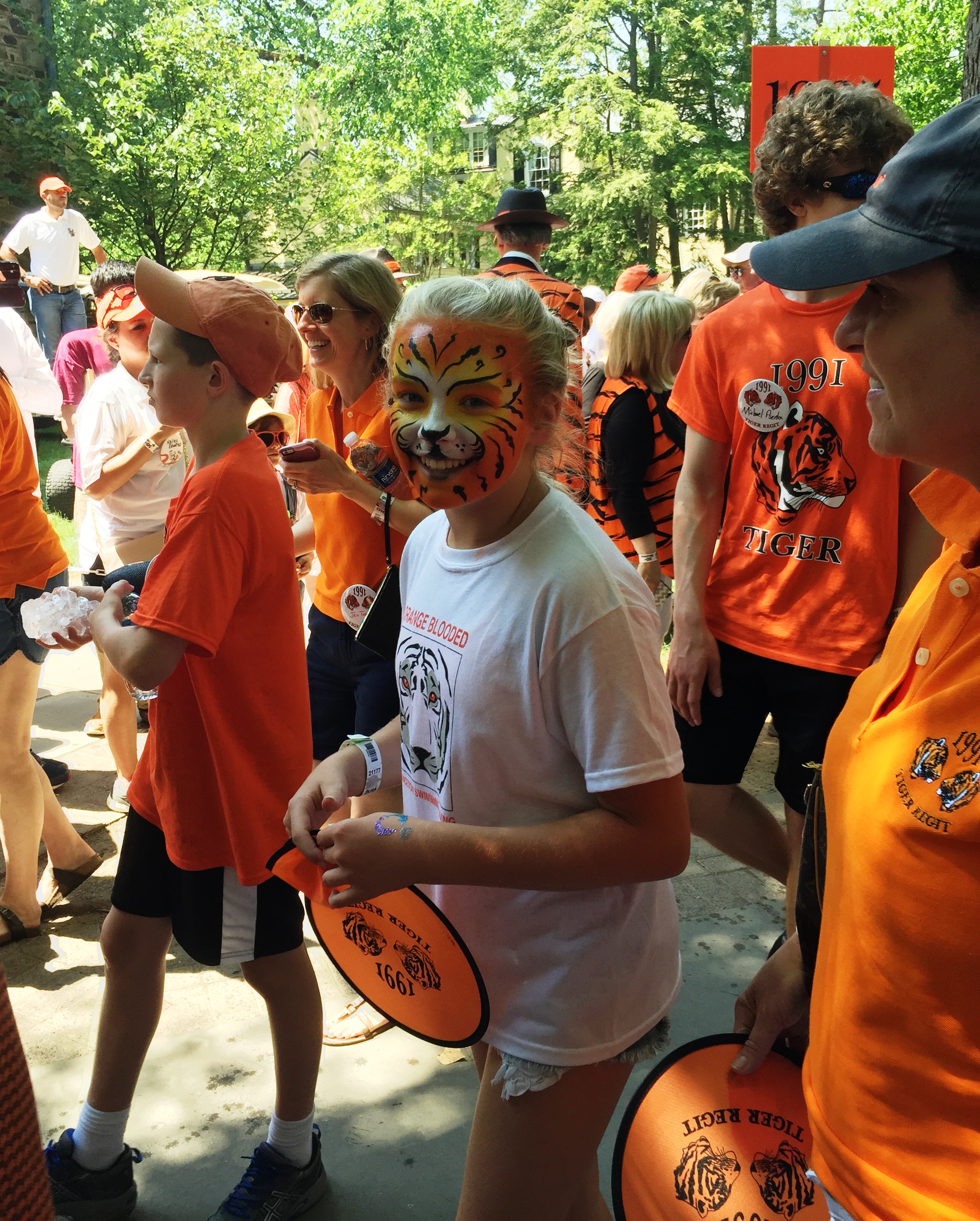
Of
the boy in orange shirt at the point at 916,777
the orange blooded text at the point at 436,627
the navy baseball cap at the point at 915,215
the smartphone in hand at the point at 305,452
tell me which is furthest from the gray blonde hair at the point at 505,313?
the smartphone in hand at the point at 305,452

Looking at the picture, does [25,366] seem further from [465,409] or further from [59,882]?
[465,409]

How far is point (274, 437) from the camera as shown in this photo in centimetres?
305

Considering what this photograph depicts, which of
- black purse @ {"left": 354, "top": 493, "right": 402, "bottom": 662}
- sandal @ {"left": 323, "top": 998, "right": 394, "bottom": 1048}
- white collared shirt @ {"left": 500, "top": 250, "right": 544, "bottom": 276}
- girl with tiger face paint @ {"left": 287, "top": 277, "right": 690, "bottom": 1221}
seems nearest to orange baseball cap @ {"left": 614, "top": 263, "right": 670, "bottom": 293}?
white collared shirt @ {"left": 500, "top": 250, "right": 544, "bottom": 276}

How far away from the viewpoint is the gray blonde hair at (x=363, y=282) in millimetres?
3068

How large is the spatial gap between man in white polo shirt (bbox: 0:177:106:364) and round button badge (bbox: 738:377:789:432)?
35.7ft

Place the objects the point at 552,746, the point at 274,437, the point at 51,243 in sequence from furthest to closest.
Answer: the point at 51,243 → the point at 274,437 → the point at 552,746

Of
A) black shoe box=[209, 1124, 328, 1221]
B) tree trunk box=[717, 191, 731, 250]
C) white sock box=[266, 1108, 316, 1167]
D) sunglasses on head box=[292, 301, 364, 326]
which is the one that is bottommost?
black shoe box=[209, 1124, 328, 1221]

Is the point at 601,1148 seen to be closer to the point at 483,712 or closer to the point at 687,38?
the point at 483,712

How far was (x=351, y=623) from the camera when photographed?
3.08m

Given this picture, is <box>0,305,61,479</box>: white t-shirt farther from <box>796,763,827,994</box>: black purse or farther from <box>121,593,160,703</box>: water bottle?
<box>796,763,827,994</box>: black purse

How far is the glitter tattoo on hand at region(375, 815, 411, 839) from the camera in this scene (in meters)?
1.45

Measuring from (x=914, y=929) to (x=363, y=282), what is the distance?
2.54 m

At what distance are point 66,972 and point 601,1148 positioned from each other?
1934 mm

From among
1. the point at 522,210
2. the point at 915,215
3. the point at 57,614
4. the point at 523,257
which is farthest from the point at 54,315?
the point at 915,215
